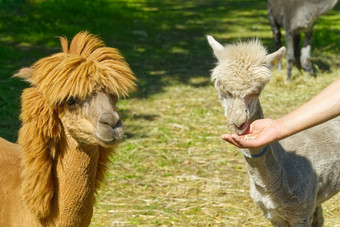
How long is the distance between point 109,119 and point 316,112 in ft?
3.83

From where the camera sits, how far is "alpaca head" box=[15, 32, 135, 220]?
3174 mm

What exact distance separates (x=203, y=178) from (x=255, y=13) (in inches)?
499

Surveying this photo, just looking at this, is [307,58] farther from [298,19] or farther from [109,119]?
[109,119]

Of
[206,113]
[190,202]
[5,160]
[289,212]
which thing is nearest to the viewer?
[5,160]

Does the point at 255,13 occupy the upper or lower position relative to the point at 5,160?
lower

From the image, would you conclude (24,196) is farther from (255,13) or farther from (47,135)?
(255,13)

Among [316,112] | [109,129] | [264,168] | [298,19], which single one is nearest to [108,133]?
[109,129]

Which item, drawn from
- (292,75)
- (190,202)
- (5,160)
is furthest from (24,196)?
(292,75)

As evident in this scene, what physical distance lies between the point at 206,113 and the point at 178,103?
2.35 feet

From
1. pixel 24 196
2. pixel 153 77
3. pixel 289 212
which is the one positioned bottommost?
pixel 153 77

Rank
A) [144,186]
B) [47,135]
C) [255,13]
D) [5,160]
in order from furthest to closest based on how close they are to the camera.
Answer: [255,13] < [144,186] < [5,160] < [47,135]

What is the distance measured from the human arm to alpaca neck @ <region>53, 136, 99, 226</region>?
1078mm

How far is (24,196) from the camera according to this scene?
3396 millimetres

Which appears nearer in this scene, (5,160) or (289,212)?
(5,160)
